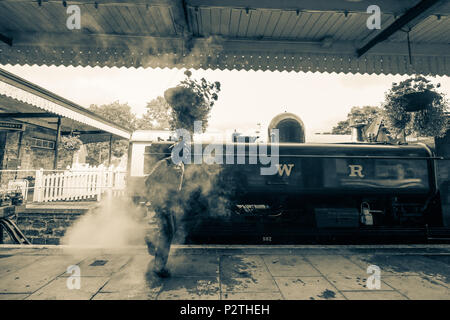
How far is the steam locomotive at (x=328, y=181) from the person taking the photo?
3.75m

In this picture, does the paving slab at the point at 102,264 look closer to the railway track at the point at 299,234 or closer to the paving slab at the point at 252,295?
the railway track at the point at 299,234

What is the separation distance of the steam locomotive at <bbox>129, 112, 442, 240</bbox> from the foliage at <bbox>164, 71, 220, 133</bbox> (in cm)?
101

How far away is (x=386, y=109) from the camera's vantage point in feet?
13.2

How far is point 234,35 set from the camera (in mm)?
3391

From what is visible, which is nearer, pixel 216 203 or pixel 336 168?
pixel 216 203

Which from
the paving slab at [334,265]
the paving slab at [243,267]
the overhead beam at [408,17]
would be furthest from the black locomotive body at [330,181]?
the overhead beam at [408,17]

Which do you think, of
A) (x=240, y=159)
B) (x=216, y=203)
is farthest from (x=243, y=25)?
(x=216, y=203)

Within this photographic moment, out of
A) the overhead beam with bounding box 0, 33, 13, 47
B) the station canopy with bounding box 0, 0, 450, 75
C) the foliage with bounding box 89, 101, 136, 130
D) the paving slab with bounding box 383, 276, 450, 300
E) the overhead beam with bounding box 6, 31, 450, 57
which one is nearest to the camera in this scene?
the paving slab with bounding box 383, 276, 450, 300

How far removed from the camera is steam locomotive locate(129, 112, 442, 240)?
3746 mm

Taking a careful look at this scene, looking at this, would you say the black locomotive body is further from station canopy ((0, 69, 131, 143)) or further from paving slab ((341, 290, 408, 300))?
station canopy ((0, 69, 131, 143))

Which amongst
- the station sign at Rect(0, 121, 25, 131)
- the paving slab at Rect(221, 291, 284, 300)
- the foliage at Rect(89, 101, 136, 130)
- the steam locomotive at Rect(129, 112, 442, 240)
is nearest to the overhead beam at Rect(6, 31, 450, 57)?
the steam locomotive at Rect(129, 112, 442, 240)

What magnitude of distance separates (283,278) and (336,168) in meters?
2.17

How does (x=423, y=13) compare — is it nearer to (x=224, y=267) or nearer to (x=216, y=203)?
(x=216, y=203)

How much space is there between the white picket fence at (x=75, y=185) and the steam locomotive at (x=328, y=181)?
15.9 feet
